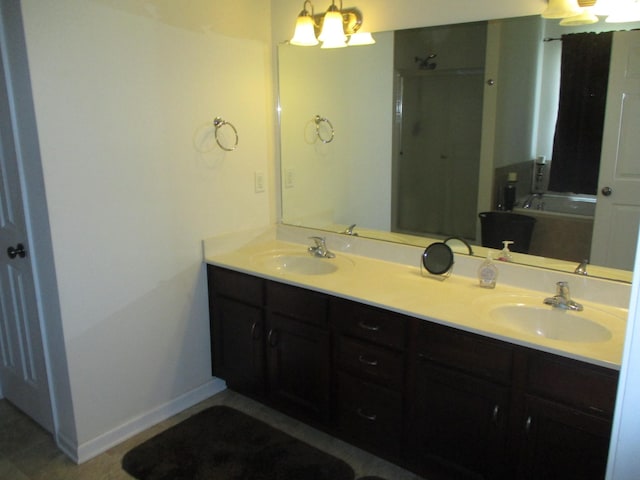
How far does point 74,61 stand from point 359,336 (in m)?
1.58

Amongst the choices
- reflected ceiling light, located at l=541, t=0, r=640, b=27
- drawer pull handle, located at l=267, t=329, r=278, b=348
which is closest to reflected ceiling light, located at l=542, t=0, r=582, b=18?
reflected ceiling light, located at l=541, t=0, r=640, b=27

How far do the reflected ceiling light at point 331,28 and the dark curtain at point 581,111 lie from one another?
3.05ft

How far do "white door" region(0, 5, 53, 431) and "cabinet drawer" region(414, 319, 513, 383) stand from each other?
1.66 metres

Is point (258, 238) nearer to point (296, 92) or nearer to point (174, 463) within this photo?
point (296, 92)

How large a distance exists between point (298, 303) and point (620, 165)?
4.65ft

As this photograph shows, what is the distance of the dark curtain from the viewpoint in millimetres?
1935

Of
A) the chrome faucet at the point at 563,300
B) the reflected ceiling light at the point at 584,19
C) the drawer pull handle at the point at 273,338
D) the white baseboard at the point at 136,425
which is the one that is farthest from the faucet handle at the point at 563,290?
the white baseboard at the point at 136,425

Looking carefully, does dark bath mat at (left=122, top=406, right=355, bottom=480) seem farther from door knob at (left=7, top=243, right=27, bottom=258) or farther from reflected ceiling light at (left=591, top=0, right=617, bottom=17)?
reflected ceiling light at (left=591, top=0, right=617, bottom=17)

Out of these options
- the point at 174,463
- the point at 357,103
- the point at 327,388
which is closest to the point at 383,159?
the point at 357,103

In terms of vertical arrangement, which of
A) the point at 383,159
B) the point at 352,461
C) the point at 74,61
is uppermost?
the point at 74,61

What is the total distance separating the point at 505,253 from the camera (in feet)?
7.23

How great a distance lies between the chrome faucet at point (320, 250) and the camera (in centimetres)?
267

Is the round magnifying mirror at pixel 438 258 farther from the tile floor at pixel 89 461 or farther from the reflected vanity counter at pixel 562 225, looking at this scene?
the tile floor at pixel 89 461

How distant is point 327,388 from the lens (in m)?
2.28
